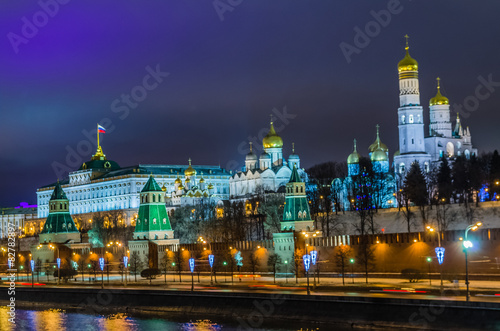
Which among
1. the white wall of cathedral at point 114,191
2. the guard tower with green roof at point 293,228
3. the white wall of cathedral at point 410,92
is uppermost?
the white wall of cathedral at point 410,92

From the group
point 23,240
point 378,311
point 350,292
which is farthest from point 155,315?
point 23,240

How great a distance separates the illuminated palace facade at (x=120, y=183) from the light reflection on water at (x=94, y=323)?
3163 inches

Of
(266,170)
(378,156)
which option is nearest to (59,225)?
(378,156)

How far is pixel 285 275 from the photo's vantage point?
57844mm

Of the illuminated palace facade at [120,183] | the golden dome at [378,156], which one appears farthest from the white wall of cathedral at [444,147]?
the illuminated palace facade at [120,183]

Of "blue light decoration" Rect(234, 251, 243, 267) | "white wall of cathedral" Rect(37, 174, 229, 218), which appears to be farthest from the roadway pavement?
"white wall of cathedral" Rect(37, 174, 229, 218)

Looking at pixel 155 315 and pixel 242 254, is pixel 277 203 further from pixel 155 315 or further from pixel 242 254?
pixel 155 315

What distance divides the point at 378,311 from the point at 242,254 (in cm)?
2602

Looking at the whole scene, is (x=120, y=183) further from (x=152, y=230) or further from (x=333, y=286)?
(x=333, y=286)

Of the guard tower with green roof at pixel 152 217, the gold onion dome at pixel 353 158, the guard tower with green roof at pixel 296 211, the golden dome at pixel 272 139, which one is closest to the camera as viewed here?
the guard tower with green roof at pixel 296 211

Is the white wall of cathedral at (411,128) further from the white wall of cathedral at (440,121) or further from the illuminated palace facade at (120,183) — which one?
the illuminated palace facade at (120,183)

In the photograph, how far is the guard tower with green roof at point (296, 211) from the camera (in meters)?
61.1

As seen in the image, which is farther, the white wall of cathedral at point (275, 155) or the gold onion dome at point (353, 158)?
the white wall of cathedral at point (275, 155)

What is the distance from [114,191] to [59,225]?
7703 cm
